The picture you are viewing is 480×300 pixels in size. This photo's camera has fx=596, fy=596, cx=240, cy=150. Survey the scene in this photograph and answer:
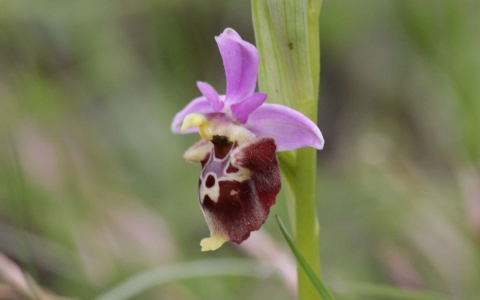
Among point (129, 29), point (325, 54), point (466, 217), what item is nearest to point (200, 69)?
point (129, 29)

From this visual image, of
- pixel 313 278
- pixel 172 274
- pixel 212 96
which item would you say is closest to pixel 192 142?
pixel 172 274

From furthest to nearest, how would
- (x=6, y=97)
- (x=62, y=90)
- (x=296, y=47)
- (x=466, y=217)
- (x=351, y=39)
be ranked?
(x=351, y=39) < (x=62, y=90) < (x=6, y=97) < (x=466, y=217) < (x=296, y=47)

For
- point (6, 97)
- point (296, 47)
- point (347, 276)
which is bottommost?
point (347, 276)

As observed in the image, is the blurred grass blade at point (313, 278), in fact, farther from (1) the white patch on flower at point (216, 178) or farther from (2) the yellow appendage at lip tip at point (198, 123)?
(2) the yellow appendage at lip tip at point (198, 123)

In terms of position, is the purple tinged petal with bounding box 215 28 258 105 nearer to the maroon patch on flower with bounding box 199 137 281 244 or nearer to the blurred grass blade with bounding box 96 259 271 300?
the maroon patch on flower with bounding box 199 137 281 244

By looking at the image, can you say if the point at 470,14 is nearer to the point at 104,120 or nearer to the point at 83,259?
the point at 104,120

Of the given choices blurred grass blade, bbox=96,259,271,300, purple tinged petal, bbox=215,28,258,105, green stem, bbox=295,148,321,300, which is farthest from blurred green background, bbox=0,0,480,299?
purple tinged petal, bbox=215,28,258,105
